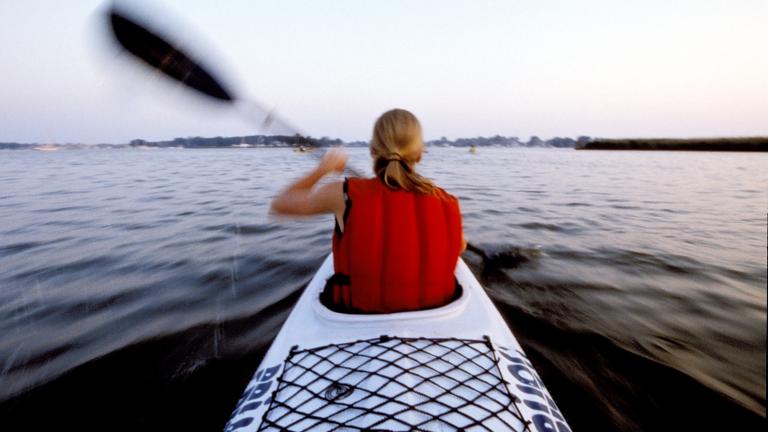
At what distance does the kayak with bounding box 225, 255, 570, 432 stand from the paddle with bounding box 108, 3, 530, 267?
2.12 metres

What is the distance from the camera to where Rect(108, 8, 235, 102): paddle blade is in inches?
103

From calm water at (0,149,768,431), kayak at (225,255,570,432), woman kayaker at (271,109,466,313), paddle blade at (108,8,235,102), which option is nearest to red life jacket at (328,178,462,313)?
woman kayaker at (271,109,466,313)

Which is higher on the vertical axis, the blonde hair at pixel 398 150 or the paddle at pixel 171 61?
the paddle at pixel 171 61

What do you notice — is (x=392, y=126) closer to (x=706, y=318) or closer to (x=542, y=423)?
(x=542, y=423)

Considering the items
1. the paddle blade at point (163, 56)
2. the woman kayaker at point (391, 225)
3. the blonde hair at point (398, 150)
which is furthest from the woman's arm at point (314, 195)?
the paddle blade at point (163, 56)

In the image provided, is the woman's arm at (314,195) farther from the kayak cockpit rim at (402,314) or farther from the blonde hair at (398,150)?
the kayak cockpit rim at (402,314)

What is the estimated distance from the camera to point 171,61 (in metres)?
3.07

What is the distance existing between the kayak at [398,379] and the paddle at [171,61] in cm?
212

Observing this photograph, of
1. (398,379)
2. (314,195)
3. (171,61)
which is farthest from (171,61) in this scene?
(398,379)

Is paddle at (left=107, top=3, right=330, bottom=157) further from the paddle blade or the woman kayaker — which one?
the woman kayaker

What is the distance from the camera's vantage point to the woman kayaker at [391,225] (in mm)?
2291

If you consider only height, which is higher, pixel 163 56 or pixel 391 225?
pixel 163 56

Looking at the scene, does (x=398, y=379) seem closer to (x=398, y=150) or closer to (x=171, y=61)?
(x=398, y=150)

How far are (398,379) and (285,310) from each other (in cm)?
313
